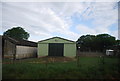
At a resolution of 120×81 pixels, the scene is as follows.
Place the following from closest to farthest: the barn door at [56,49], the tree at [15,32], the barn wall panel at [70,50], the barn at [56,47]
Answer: the barn wall panel at [70,50]
the barn at [56,47]
the barn door at [56,49]
the tree at [15,32]

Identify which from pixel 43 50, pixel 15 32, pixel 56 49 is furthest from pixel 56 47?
pixel 15 32

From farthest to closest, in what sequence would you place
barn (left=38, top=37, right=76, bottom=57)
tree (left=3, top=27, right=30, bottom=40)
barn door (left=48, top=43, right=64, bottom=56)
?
1. tree (left=3, top=27, right=30, bottom=40)
2. barn door (left=48, top=43, right=64, bottom=56)
3. barn (left=38, top=37, right=76, bottom=57)

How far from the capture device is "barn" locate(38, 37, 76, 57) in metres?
17.6

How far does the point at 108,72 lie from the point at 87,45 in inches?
1148

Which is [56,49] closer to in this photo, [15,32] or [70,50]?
[70,50]

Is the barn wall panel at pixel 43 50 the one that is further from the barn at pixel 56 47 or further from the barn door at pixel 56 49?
the barn door at pixel 56 49

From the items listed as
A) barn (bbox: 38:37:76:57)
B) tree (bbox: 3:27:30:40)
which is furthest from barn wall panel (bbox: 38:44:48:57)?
tree (bbox: 3:27:30:40)

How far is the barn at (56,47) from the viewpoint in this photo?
1762cm

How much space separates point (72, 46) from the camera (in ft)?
57.6

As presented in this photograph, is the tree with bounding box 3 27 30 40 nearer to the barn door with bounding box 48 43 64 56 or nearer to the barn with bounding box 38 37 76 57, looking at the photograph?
the barn with bounding box 38 37 76 57

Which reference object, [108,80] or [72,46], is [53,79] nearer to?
[108,80]


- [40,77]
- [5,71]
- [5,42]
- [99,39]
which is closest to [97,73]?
[40,77]

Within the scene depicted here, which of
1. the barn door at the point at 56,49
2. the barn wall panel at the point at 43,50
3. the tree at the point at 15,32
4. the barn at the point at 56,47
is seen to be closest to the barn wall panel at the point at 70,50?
the barn at the point at 56,47

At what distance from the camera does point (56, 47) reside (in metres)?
17.9
